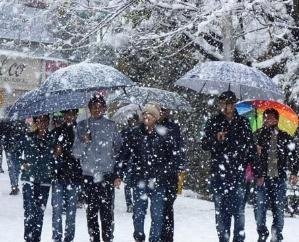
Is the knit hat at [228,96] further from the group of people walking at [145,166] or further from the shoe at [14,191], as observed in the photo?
the shoe at [14,191]

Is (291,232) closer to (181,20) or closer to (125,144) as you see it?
(125,144)

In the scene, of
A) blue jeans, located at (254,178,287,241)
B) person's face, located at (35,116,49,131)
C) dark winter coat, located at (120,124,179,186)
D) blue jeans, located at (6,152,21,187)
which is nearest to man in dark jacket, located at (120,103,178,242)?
dark winter coat, located at (120,124,179,186)

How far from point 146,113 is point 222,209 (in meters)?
1.45

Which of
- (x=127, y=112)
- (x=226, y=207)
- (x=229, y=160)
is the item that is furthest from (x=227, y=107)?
(x=127, y=112)

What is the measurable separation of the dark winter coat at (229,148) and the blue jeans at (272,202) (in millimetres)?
759

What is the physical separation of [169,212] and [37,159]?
A: 1.80 m

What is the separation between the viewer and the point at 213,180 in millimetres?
7594

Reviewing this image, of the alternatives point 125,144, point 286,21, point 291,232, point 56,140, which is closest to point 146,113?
point 125,144

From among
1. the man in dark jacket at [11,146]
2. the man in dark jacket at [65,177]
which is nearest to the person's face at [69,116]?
the man in dark jacket at [65,177]

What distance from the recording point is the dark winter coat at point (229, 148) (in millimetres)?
7504

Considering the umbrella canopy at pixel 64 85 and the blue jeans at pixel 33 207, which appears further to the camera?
the blue jeans at pixel 33 207

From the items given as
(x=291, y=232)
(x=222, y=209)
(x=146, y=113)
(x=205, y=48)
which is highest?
(x=205, y=48)

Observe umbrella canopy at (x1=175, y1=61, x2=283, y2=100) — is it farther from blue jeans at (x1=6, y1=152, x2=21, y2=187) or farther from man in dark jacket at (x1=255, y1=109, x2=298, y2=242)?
blue jeans at (x1=6, y1=152, x2=21, y2=187)

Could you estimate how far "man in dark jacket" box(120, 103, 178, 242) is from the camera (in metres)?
7.75
